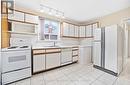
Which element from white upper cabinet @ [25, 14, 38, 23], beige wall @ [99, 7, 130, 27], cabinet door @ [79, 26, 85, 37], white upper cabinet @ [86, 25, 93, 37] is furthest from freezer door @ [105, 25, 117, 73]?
white upper cabinet @ [25, 14, 38, 23]

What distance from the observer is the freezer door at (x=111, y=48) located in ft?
10.2

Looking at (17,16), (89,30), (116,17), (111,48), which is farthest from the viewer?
(89,30)

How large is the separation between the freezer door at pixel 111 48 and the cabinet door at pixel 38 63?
7.20ft

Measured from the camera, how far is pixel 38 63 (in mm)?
3158

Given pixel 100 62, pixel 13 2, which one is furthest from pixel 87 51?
pixel 13 2

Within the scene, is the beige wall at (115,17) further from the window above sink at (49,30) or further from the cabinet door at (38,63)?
the cabinet door at (38,63)

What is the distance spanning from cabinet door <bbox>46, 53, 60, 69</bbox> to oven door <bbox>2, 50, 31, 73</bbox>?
742mm

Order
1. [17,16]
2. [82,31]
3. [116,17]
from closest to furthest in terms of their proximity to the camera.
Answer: [17,16]
[116,17]
[82,31]

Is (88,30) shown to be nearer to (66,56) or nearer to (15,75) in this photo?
(66,56)

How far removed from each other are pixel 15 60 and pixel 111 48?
2.92 metres

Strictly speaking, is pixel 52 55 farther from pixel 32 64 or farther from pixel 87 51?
pixel 87 51

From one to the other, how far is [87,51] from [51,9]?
2.62m

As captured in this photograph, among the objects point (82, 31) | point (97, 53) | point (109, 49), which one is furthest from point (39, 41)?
point (82, 31)

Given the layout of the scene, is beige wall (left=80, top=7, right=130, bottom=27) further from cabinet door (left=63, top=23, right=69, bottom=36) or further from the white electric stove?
the white electric stove
